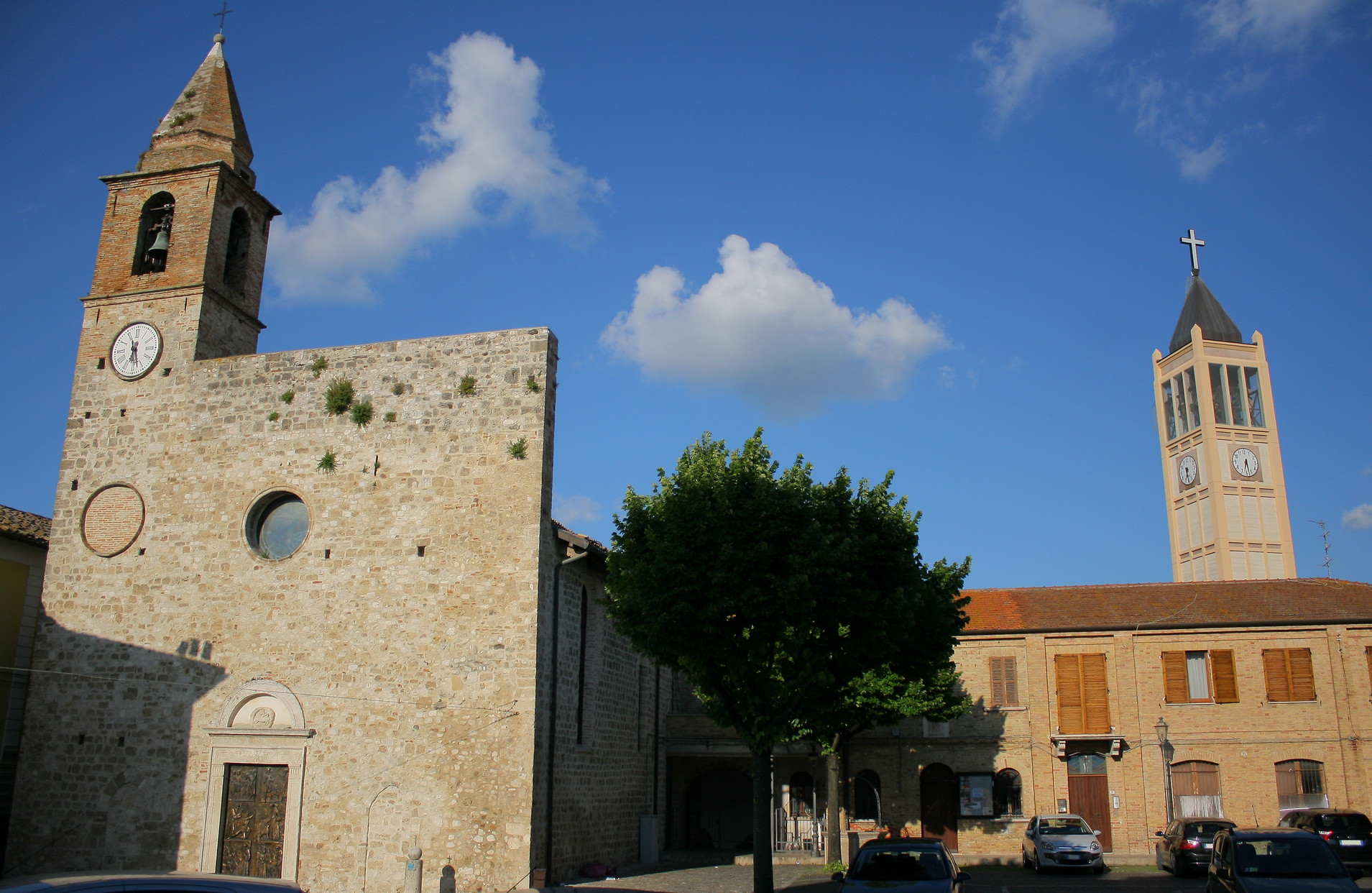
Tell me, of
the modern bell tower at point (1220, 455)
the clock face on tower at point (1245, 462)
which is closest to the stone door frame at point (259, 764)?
the modern bell tower at point (1220, 455)

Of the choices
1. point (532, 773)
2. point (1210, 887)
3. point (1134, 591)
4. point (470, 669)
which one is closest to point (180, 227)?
point (470, 669)

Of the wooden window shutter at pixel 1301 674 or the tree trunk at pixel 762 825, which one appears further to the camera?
the wooden window shutter at pixel 1301 674

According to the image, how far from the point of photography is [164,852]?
16.4m

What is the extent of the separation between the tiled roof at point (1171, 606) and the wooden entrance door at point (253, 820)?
18.6m

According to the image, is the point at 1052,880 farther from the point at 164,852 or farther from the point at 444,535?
the point at 164,852

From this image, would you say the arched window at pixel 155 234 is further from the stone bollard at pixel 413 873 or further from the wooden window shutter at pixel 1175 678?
the wooden window shutter at pixel 1175 678

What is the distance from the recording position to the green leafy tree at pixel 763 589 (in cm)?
1450

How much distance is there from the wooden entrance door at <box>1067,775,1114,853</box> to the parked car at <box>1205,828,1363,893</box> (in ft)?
47.7

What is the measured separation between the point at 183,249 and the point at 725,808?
805 inches

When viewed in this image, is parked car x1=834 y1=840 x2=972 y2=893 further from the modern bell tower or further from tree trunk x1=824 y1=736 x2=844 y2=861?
the modern bell tower

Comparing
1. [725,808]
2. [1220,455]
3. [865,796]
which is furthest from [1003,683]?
[1220,455]

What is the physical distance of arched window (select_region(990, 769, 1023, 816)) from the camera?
25.8m

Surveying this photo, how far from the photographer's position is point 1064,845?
67.3ft

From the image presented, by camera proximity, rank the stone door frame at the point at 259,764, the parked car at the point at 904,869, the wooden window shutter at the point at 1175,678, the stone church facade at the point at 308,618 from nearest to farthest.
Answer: the parked car at the point at 904,869, the stone church facade at the point at 308,618, the stone door frame at the point at 259,764, the wooden window shutter at the point at 1175,678
